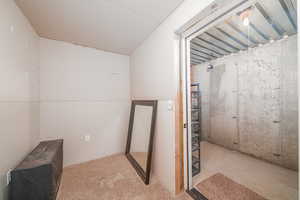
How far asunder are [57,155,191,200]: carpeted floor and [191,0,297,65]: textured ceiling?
2.33 meters

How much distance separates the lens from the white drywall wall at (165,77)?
53.2 inches

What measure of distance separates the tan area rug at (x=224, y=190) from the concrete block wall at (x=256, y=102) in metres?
1.16

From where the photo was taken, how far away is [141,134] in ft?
7.09

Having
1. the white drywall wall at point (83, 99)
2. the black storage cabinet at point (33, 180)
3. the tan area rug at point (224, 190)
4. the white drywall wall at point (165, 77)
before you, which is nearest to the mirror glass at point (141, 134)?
the white drywall wall at point (165, 77)

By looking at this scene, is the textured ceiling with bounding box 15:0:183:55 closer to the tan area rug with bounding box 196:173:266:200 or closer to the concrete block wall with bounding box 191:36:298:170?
the concrete block wall with bounding box 191:36:298:170

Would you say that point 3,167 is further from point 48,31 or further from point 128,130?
point 48,31

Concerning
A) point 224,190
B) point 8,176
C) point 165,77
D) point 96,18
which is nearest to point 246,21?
point 165,77

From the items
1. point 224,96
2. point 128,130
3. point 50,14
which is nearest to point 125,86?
point 128,130

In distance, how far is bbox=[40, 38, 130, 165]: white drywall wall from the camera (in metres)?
1.99

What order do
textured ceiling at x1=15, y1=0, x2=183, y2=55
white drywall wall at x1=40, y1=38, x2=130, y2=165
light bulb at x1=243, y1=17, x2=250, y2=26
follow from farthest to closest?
white drywall wall at x1=40, y1=38, x2=130, y2=165, light bulb at x1=243, y1=17, x2=250, y2=26, textured ceiling at x1=15, y1=0, x2=183, y2=55

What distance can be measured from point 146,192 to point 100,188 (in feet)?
2.18

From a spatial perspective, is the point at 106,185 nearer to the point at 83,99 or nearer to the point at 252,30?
the point at 83,99

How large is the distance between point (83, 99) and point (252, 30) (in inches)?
129

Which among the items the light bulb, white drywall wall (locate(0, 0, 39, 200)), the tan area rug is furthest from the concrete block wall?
white drywall wall (locate(0, 0, 39, 200))
